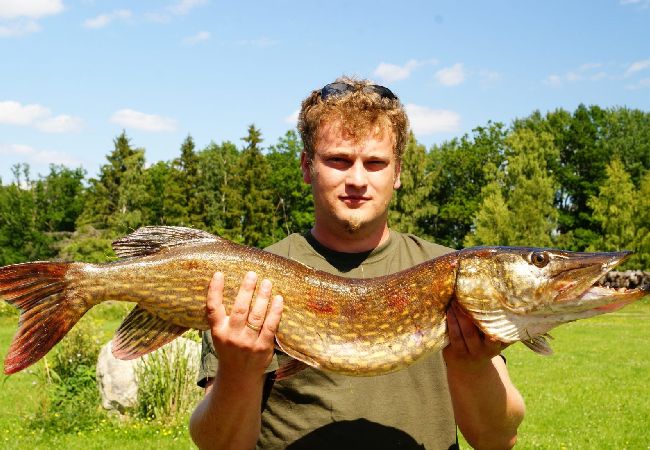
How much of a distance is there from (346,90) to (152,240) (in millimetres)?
1268

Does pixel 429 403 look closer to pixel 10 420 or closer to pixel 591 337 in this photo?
pixel 10 420

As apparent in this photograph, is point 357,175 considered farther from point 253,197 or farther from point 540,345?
point 253,197

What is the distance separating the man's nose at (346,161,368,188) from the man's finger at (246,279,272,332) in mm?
643

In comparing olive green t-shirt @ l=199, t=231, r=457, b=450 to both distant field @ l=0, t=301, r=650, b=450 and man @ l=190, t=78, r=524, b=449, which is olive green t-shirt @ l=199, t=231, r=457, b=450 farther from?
distant field @ l=0, t=301, r=650, b=450

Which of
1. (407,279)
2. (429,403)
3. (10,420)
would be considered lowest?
(10,420)

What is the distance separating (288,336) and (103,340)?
9120 millimetres

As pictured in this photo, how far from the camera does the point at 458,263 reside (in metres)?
2.67

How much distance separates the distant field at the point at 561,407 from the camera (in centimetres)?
858

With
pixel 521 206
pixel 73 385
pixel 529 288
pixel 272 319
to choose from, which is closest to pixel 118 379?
pixel 73 385

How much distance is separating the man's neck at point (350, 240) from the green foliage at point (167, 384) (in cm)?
600

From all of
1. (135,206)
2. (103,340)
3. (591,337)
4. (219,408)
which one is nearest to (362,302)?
(219,408)

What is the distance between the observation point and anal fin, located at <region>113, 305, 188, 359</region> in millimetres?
2719

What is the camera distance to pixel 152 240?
273 cm

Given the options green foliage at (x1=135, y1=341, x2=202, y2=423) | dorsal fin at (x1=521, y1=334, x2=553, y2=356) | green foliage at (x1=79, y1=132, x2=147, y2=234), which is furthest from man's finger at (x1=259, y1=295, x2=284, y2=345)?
green foliage at (x1=79, y1=132, x2=147, y2=234)
